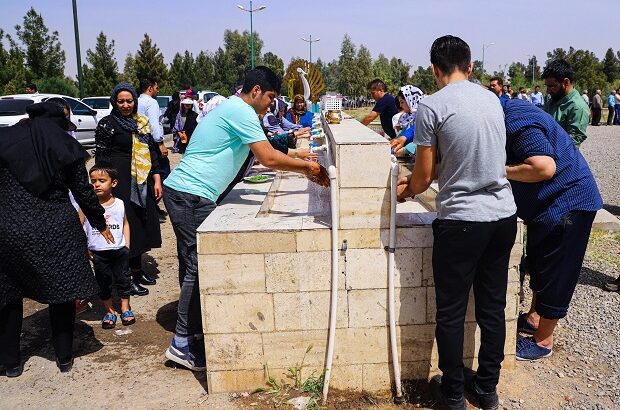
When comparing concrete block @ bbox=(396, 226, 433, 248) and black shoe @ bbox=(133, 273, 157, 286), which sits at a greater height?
concrete block @ bbox=(396, 226, 433, 248)

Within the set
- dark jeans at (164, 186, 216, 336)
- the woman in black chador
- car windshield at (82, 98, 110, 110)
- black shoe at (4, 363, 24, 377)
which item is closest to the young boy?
the woman in black chador

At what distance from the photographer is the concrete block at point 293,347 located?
125 inches

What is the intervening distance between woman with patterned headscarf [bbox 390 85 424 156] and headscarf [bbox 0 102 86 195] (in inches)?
92.2

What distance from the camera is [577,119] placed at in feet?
16.0

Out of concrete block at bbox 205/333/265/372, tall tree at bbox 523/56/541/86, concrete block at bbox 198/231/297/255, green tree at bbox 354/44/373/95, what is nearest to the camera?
concrete block at bbox 198/231/297/255

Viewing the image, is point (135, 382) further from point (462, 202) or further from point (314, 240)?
point (462, 202)

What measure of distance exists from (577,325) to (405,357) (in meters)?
1.81

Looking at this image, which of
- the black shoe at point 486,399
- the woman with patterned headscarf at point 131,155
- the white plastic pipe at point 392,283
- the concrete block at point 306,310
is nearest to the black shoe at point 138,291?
the woman with patterned headscarf at point 131,155

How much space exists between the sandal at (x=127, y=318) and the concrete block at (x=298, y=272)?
1.92 m

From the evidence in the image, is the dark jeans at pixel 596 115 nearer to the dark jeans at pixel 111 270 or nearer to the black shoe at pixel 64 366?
the dark jeans at pixel 111 270

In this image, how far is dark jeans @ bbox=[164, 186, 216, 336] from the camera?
3527 mm

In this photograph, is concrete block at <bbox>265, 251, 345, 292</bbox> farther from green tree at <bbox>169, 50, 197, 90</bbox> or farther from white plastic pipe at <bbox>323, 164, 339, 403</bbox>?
green tree at <bbox>169, 50, 197, 90</bbox>

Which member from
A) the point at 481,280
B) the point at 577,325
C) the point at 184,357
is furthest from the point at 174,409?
the point at 577,325

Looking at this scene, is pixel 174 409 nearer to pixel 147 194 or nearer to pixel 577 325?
pixel 147 194
